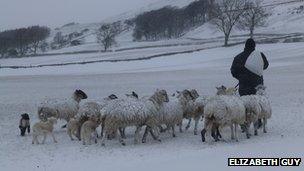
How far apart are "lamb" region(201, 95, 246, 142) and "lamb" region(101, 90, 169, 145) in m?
1.40

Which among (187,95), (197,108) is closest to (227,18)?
(187,95)

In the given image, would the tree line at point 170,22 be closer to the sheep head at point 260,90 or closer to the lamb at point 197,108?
the sheep head at point 260,90

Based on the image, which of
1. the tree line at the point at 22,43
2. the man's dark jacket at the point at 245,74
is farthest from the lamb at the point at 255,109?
the tree line at the point at 22,43

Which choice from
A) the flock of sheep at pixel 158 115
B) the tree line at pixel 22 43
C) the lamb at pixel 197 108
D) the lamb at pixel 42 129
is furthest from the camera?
the tree line at pixel 22 43

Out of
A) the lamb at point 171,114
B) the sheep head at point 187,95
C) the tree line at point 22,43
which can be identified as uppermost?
the tree line at point 22,43

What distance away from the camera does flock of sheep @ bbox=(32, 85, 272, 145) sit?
43.8 feet

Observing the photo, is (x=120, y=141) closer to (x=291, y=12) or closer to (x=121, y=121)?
(x=121, y=121)

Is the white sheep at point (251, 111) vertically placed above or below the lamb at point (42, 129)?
above

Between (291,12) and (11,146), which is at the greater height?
(291,12)

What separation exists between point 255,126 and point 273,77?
18748mm

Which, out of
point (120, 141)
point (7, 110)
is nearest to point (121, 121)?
point (120, 141)

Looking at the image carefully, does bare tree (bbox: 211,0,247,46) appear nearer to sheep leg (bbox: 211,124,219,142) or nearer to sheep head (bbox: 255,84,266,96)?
sheep head (bbox: 255,84,266,96)

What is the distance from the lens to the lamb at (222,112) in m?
13.1

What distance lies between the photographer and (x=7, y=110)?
22.0m
